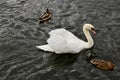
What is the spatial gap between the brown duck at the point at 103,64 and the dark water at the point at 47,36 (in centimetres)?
14

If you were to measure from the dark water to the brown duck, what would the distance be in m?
0.14

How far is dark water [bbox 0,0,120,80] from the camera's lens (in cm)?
1111

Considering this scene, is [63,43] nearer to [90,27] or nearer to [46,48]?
[46,48]

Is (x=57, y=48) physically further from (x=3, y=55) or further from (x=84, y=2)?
(x=84, y=2)

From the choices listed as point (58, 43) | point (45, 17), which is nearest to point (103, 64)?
point (58, 43)

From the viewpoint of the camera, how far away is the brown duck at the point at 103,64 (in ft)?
36.6

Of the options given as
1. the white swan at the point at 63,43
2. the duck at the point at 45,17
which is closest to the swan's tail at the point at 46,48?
the white swan at the point at 63,43

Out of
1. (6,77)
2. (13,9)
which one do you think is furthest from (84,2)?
(6,77)

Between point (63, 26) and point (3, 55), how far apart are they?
3.43m

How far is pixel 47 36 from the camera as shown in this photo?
1346 cm

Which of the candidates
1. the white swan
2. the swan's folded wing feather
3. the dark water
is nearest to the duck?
the dark water

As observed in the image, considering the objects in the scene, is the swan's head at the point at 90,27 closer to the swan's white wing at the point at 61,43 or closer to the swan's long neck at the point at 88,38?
the swan's long neck at the point at 88,38

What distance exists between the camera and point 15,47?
41.4 feet

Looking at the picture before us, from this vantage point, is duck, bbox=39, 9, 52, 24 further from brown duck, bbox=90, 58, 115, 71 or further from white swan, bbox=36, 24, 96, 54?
brown duck, bbox=90, 58, 115, 71
